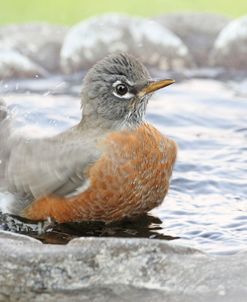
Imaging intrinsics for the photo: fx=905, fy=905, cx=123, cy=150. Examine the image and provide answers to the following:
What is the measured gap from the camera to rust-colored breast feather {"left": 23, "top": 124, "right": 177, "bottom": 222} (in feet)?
18.4

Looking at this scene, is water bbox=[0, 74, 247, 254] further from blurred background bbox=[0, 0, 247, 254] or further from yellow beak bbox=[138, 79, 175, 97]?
yellow beak bbox=[138, 79, 175, 97]

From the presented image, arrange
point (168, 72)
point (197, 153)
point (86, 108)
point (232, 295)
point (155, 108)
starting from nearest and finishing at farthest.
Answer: point (232, 295) → point (86, 108) → point (197, 153) → point (155, 108) → point (168, 72)

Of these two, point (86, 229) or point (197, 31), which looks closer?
point (86, 229)

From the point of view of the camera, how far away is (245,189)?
20.1 ft

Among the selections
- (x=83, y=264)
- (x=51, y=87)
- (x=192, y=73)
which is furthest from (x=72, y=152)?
(x=192, y=73)

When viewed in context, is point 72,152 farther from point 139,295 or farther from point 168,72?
point 168,72

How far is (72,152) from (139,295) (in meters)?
2.12

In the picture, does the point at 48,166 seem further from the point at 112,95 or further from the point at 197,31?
the point at 197,31

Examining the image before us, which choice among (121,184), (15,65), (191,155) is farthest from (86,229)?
(15,65)

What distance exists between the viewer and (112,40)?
8.38 meters

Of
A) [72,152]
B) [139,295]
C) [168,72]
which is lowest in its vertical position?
[139,295]

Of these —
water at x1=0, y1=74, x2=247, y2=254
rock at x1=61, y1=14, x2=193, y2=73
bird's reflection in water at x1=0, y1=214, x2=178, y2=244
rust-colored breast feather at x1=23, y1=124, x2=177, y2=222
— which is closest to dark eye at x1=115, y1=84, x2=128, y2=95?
rust-colored breast feather at x1=23, y1=124, x2=177, y2=222

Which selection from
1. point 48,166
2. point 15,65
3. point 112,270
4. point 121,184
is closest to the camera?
point 112,270

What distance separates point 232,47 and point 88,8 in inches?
178
